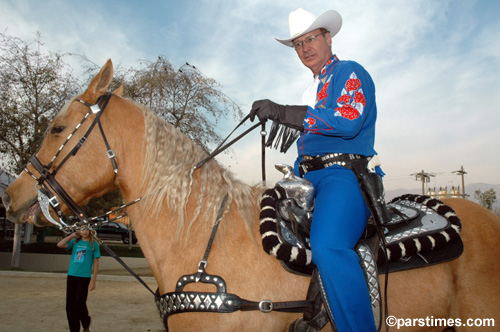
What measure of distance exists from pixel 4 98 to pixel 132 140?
47.1 ft

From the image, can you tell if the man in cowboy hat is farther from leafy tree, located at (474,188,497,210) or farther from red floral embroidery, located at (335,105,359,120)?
leafy tree, located at (474,188,497,210)

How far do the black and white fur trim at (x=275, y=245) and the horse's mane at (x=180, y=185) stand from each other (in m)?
0.13

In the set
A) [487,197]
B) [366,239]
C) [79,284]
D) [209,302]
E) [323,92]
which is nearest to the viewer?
[209,302]

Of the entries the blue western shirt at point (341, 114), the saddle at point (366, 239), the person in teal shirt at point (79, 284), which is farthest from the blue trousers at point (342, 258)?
the person in teal shirt at point (79, 284)

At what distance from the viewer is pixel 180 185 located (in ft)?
7.74

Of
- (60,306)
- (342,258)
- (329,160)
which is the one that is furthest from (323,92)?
(60,306)

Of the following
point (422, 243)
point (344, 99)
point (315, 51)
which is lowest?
point (422, 243)

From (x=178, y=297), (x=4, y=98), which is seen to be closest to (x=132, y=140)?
(x=178, y=297)

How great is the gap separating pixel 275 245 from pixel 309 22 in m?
1.83

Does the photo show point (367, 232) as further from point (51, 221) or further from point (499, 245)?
point (51, 221)

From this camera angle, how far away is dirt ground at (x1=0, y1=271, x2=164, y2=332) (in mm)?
6559

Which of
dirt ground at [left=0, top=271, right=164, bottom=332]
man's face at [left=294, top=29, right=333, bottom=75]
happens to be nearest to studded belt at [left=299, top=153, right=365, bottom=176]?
man's face at [left=294, top=29, right=333, bottom=75]

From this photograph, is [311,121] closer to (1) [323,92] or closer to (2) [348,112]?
(2) [348,112]

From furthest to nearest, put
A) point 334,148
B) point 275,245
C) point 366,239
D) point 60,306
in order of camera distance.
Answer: point 60,306 < point 334,148 < point 366,239 < point 275,245
